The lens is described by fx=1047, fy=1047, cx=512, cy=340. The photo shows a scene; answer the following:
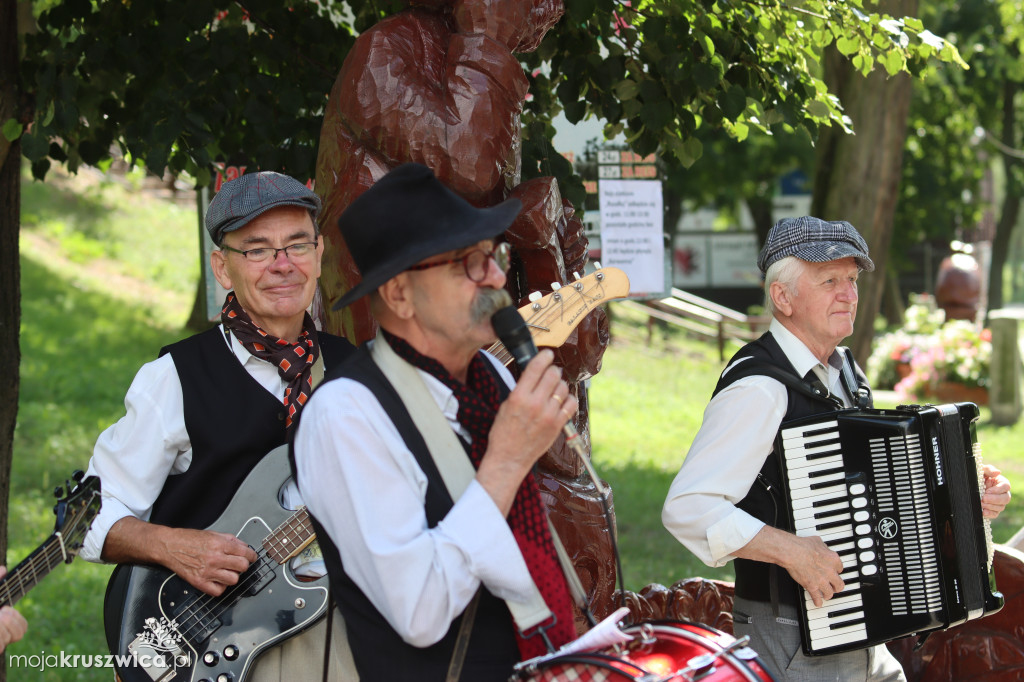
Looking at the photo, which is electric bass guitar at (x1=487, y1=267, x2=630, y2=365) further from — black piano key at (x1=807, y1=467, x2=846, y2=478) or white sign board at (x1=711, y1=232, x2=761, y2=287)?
white sign board at (x1=711, y1=232, x2=761, y2=287)

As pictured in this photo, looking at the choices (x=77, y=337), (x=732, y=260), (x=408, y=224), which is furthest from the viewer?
(x=732, y=260)

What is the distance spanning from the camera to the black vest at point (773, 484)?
284 centimetres

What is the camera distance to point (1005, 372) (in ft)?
38.3

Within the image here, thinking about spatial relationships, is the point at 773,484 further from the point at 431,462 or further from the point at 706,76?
the point at 706,76

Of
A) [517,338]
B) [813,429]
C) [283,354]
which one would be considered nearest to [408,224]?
[517,338]

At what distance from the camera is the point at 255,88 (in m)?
4.31

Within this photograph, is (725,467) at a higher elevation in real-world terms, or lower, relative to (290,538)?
higher

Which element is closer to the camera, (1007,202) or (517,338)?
(517,338)

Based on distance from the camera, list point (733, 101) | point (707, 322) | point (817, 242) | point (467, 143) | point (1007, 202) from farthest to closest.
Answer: point (707, 322), point (1007, 202), point (733, 101), point (467, 143), point (817, 242)

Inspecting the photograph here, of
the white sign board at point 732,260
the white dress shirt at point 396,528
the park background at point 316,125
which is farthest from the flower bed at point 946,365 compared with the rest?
the white sign board at point 732,260

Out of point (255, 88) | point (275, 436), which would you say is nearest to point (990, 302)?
point (255, 88)

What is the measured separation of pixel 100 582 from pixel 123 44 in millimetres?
3467

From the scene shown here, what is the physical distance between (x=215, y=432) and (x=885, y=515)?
5.82 ft

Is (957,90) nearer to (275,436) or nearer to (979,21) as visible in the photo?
(979,21)
